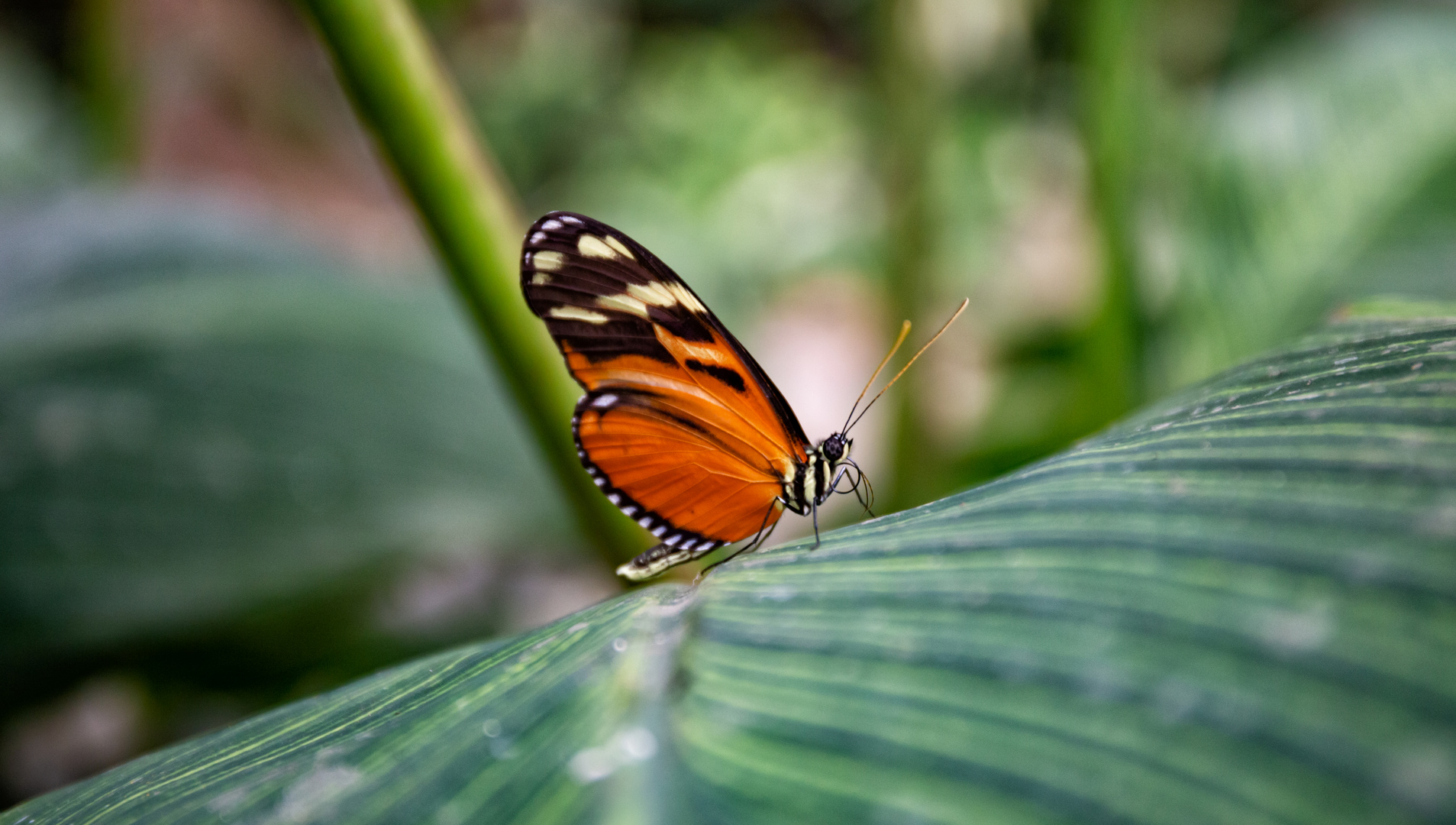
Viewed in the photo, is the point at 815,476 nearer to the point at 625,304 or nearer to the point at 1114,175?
the point at 625,304

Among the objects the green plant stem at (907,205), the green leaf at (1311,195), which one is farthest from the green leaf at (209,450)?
the green leaf at (1311,195)

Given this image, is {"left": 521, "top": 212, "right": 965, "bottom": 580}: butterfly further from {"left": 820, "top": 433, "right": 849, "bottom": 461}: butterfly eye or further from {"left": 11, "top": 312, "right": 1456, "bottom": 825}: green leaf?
{"left": 11, "top": 312, "right": 1456, "bottom": 825}: green leaf

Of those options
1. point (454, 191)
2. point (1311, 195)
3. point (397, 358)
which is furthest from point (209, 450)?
point (1311, 195)

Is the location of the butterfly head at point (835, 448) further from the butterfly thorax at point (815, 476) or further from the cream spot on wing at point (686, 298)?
the cream spot on wing at point (686, 298)

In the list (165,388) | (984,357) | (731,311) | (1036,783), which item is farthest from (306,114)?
(1036,783)

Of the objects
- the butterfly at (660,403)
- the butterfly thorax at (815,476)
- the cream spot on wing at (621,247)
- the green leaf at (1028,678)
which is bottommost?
the green leaf at (1028,678)

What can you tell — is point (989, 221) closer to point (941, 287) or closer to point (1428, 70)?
point (1428, 70)
